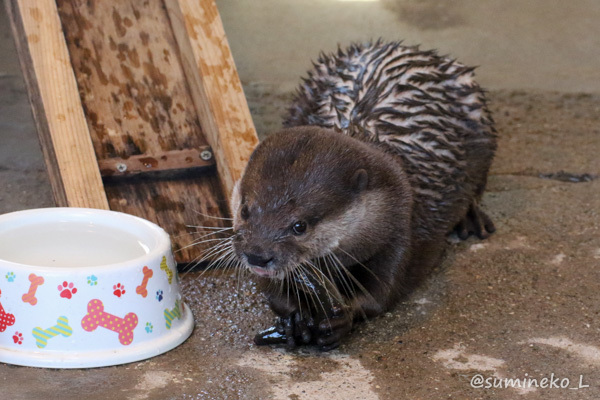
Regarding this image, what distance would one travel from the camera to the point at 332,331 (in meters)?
2.35

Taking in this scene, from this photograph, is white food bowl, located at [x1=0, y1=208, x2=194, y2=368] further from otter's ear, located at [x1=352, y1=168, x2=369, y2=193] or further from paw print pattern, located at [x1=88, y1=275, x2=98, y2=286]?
otter's ear, located at [x1=352, y1=168, x2=369, y2=193]

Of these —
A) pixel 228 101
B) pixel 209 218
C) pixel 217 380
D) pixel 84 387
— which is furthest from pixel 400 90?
pixel 84 387

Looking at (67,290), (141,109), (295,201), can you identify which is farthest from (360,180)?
(141,109)

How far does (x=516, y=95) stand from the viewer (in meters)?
4.67

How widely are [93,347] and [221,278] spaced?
76 centimetres

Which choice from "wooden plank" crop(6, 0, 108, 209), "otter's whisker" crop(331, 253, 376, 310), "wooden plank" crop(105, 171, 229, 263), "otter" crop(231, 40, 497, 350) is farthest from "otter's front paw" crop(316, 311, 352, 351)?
"wooden plank" crop(6, 0, 108, 209)

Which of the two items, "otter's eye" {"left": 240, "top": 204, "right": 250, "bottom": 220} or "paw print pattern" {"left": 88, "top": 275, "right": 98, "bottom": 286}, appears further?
"otter's eye" {"left": 240, "top": 204, "right": 250, "bottom": 220}

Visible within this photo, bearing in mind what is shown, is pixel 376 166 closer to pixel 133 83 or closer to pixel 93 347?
pixel 93 347

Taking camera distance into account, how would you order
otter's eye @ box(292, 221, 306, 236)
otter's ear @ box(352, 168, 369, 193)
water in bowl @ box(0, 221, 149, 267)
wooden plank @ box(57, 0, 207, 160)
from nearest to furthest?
otter's eye @ box(292, 221, 306, 236)
otter's ear @ box(352, 168, 369, 193)
water in bowl @ box(0, 221, 149, 267)
wooden plank @ box(57, 0, 207, 160)

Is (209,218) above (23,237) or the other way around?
the other way around

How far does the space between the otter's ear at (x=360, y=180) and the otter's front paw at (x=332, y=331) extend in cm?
36

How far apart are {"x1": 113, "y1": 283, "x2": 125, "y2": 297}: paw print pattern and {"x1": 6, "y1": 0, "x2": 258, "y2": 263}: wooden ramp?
62 centimetres

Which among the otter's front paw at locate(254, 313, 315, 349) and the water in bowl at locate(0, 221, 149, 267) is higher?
the water in bowl at locate(0, 221, 149, 267)

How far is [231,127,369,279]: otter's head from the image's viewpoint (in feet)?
7.14
